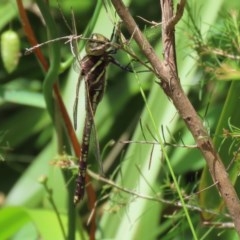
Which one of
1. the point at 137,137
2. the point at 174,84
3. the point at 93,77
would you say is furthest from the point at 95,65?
the point at 137,137

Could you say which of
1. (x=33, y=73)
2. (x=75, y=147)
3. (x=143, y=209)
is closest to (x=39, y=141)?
(x=33, y=73)

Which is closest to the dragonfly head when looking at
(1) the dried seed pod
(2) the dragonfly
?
(2) the dragonfly

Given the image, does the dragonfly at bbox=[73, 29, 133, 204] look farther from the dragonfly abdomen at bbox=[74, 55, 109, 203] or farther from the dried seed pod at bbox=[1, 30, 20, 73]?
the dried seed pod at bbox=[1, 30, 20, 73]

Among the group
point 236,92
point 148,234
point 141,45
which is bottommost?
point 148,234

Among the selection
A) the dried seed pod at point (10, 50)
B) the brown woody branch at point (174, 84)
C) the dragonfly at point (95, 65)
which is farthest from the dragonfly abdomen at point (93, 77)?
the dried seed pod at point (10, 50)

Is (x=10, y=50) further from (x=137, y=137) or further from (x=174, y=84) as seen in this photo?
(x=174, y=84)

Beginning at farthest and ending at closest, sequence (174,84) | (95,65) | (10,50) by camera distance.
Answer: (10,50)
(95,65)
(174,84)

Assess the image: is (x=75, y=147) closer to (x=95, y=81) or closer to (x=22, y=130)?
(x=95, y=81)
